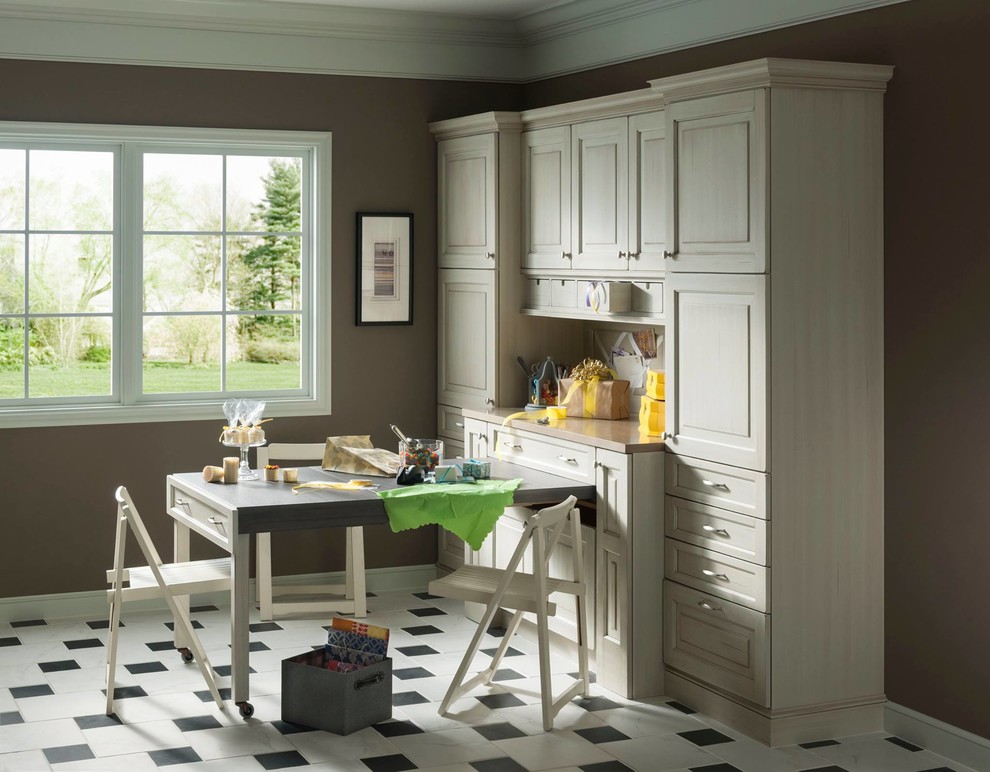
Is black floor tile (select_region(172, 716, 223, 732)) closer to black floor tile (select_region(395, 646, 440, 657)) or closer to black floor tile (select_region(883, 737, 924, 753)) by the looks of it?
black floor tile (select_region(395, 646, 440, 657))

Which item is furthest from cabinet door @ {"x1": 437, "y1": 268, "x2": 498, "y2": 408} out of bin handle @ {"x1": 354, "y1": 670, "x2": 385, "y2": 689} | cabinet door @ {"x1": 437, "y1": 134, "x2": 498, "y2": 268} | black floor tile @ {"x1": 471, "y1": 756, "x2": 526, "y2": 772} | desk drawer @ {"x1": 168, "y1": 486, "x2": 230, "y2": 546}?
black floor tile @ {"x1": 471, "y1": 756, "x2": 526, "y2": 772}

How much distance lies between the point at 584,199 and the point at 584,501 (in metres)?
1.28

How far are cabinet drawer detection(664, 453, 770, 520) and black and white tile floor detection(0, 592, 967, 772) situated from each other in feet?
2.53

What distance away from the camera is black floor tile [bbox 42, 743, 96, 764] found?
3928mm

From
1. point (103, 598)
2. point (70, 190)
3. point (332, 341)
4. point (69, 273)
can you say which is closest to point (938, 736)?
point (332, 341)

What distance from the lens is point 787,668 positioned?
412cm

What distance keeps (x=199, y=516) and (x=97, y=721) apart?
784 millimetres

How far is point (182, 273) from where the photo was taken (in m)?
5.98

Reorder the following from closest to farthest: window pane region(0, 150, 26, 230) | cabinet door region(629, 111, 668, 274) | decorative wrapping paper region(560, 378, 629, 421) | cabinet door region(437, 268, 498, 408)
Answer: cabinet door region(629, 111, 668, 274), decorative wrapping paper region(560, 378, 629, 421), window pane region(0, 150, 26, 230), cabinet door region(437, 268, 498, 408)

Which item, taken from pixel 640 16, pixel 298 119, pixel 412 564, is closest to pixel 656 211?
pixel 640 16

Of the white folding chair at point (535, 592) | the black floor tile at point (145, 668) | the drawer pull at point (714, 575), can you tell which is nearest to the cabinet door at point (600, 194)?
the white folding chair at point (535, 592)

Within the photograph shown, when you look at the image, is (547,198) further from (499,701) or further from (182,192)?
(499,701)

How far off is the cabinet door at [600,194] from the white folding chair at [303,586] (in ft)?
4.76

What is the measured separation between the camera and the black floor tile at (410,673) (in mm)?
4811
